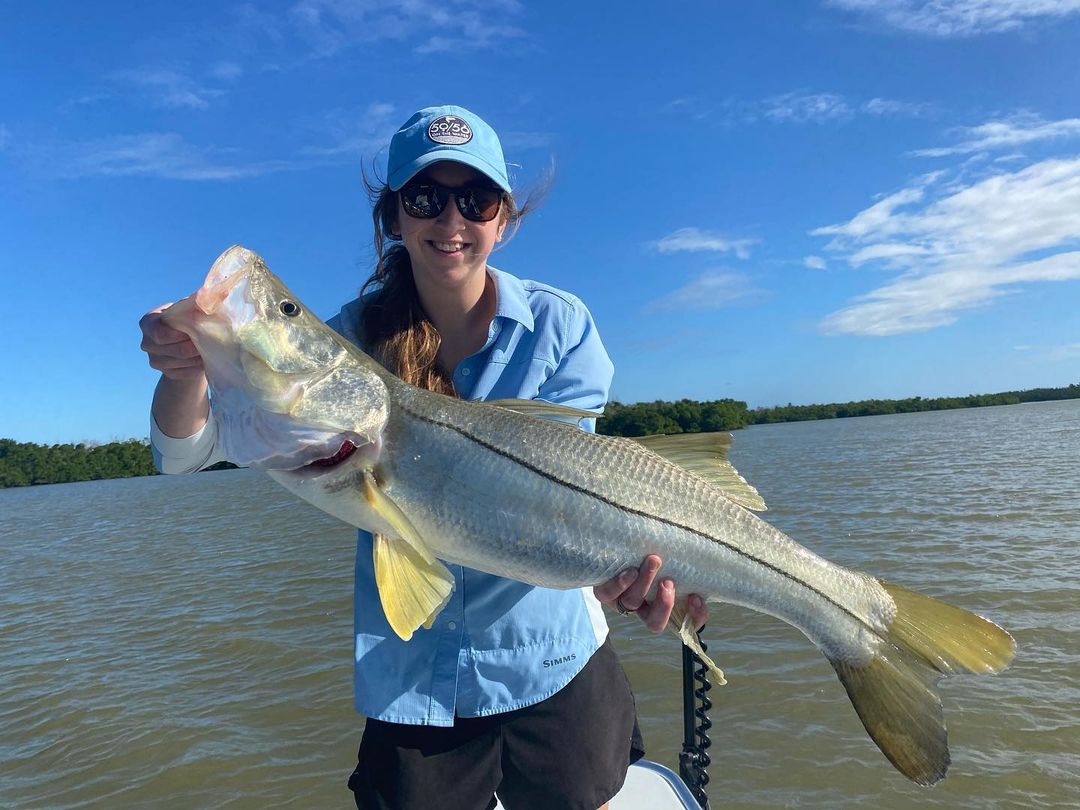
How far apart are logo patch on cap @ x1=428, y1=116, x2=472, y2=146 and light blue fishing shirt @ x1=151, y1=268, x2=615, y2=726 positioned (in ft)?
1.84

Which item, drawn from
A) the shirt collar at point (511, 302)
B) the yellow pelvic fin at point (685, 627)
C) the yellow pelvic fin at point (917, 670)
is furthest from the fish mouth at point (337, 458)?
the yellow pelvic fin at point (917, 670)

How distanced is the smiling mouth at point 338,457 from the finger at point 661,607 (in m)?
1.14

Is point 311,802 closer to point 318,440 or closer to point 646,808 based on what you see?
point 646,808

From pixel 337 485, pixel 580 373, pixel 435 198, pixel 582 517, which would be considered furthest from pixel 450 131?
pixel 582 517

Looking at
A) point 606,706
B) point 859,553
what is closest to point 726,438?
point 606,706

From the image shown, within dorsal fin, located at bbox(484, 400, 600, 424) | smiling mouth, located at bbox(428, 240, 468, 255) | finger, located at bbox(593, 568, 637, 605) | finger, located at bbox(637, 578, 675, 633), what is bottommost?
finger, located at bbox(637, 578, 675, 633)

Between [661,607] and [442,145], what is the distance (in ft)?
6.02

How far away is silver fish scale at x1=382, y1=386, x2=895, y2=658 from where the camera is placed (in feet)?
7.09

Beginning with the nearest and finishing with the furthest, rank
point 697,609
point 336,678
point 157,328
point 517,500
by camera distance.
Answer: point 157,328, point 517,500, point 697,609, point 336,678

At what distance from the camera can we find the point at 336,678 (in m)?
7.72

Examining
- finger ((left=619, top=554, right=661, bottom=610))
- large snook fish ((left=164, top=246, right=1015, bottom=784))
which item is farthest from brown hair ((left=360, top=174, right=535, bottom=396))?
finger ((left=619, top=554, right=661, bottom=610))

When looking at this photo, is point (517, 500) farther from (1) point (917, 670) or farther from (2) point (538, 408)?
(1) point (917, 670)

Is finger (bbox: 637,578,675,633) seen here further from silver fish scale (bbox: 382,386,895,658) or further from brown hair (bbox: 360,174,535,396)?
brown hair (bbox: 360,174,535,396)

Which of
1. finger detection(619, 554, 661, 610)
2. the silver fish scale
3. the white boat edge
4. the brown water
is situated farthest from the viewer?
the brown water
